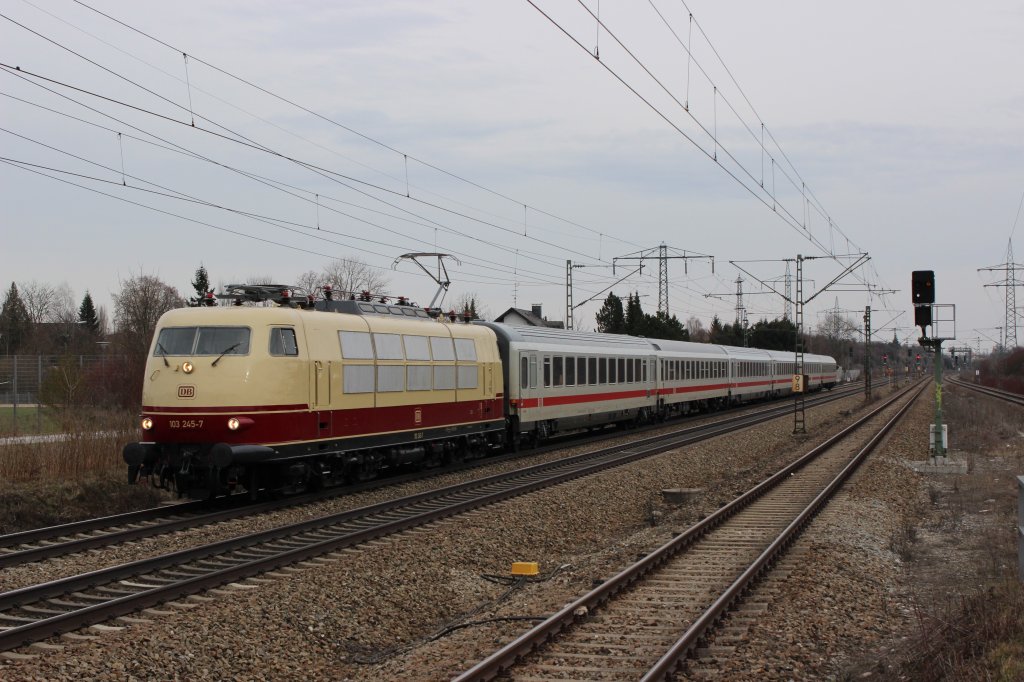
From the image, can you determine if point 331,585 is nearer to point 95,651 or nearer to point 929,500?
point 95,651

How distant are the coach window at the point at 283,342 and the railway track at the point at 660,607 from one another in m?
7.10

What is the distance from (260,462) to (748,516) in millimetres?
8147

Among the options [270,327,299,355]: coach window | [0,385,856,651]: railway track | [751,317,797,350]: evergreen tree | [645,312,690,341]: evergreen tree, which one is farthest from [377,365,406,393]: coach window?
[751,317,797,350]: evergreen tree

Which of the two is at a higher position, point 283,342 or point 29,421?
point 283,342

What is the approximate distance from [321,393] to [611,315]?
68.4 m

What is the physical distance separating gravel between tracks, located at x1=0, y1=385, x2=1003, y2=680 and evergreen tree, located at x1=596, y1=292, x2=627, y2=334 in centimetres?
6426

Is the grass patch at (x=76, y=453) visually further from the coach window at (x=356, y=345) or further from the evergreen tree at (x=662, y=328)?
the evergreen tree at (x=662, y=328)

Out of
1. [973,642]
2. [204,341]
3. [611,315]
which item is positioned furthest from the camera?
[611,315]

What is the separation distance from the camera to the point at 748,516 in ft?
55.1

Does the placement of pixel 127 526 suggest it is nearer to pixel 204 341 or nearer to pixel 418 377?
pixel 204 341

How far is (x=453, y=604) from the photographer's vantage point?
11.7 meters

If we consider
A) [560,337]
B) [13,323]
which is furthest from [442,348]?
[13,323]

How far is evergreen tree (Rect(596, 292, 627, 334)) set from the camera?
8319cm

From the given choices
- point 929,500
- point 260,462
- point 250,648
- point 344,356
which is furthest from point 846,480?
point 250,648
